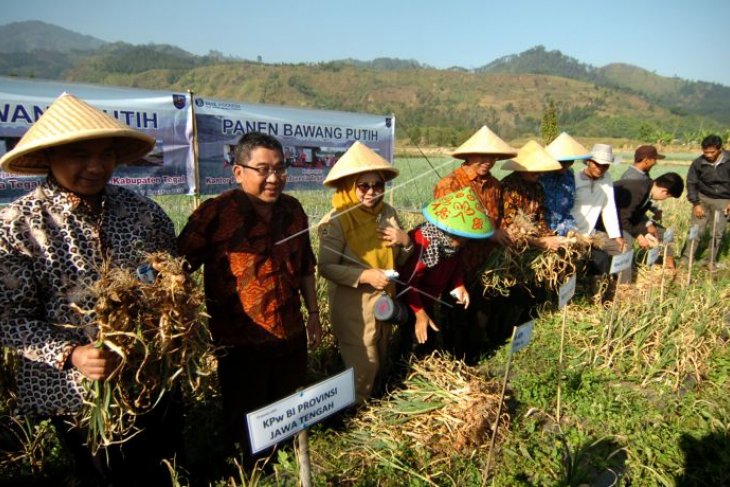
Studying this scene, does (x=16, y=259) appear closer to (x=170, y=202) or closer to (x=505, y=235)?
(x=505, y=235)

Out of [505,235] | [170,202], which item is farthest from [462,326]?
[170,202]

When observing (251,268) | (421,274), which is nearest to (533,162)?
(421,274)

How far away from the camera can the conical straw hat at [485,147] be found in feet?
10.1

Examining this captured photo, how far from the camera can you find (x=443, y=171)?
11492 millimetres

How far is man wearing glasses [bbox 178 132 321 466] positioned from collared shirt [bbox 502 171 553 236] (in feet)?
6.14

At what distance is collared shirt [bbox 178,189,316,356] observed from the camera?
1854mm

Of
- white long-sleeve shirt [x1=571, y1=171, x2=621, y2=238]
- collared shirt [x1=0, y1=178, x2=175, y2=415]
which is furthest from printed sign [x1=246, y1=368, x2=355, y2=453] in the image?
white long-sleeve shirt [x1=571, y1=171, x2=621, y2=238]

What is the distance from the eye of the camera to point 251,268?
1866 millimetres

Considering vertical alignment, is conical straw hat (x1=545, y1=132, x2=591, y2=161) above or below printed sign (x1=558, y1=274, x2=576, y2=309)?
above

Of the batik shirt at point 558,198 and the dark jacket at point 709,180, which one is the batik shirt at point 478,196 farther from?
the dark jacket at point 709,180

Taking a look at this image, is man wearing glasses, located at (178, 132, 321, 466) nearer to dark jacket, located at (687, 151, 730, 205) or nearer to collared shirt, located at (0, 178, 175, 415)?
collared shirt, located at (0, 178, 175, 415)

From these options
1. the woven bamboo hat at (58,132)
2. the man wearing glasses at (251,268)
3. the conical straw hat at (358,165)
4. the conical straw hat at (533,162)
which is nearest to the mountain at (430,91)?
the conical straw hat at (533,162)

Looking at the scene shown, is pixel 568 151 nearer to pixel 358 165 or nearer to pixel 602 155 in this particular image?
pixel 602 155

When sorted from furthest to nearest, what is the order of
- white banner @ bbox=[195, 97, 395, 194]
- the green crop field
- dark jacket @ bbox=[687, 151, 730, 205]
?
1. dark jacket @ bbox=[687, 151, 730, 205]
2. white banner @ bbox=[195, 97, 395, 194]
3. the green crop field
